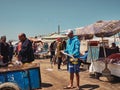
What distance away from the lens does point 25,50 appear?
412 inches

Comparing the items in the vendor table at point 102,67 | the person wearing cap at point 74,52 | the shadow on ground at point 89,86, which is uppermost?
the person wearing cap at point 74,52

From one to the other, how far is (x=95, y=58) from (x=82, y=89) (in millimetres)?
4448

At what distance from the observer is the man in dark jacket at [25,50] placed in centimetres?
1046

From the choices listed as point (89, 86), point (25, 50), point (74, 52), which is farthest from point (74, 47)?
point (89, 86)

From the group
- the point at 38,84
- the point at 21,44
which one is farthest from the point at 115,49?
the point at 38,84

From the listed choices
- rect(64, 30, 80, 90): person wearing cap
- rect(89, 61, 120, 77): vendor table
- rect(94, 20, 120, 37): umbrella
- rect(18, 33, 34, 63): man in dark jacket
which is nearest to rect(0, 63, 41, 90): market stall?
rect(18, 33, 34, 63): man in dark jacket

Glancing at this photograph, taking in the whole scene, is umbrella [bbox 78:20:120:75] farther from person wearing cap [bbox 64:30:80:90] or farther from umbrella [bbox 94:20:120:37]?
person wearing cap [bbox 64:30:80:90]

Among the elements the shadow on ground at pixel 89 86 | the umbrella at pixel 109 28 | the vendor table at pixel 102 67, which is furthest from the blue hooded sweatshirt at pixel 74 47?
the umbrella at pixel 109 28

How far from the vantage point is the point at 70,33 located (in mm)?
10828

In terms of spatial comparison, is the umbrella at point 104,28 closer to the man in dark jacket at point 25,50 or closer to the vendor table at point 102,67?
the vendor table at point 102,67

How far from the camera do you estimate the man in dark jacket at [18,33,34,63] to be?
10461mm

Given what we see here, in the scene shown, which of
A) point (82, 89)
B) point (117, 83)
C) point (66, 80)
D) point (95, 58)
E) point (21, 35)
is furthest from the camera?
point (95, 58)

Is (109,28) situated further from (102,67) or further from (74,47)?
(74,47)

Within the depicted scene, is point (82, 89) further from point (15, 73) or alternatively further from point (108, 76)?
point (15, 73)
